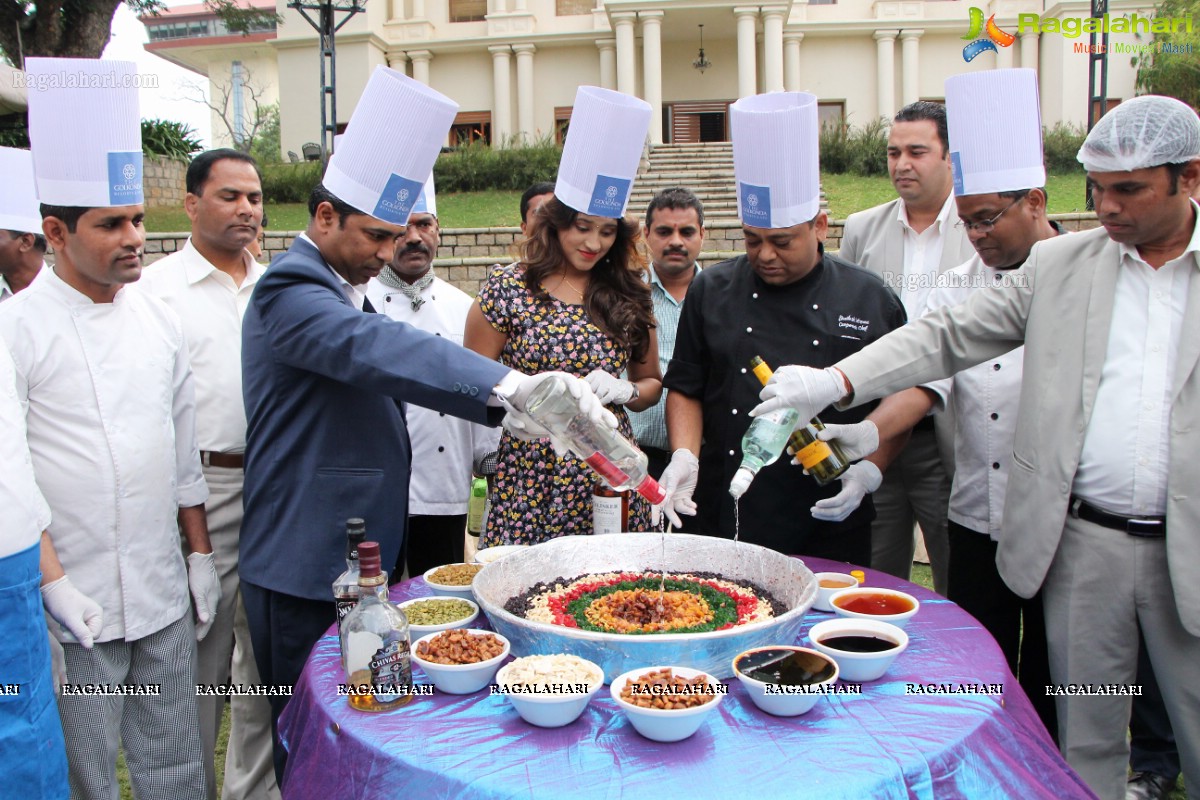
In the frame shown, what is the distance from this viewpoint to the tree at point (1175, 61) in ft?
52.4

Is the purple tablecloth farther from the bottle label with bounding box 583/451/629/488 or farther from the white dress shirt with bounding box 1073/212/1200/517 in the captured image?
the white dress shirt with bounding box 1073/212/1200/517

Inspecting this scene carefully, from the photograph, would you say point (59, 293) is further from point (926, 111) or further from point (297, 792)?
point (926, 111)

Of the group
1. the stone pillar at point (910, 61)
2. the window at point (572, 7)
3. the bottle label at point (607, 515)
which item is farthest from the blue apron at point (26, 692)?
the window at point (572, 7)

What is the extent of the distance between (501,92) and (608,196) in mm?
19268

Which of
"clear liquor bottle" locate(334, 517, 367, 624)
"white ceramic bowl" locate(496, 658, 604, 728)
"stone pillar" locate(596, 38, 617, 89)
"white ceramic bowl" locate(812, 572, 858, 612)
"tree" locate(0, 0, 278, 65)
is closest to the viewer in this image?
"white ceramic bowl" locate(496, 658, 604, 728)

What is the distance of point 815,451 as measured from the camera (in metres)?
2.32

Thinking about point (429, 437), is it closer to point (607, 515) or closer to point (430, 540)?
point (430, 540)

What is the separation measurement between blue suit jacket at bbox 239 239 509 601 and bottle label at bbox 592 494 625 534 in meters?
0.53

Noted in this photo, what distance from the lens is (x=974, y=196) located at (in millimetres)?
2709

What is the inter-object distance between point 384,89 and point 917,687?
72.9 inches

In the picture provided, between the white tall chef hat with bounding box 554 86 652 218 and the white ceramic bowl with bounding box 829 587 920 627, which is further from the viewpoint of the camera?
the white tall chef hat with bounding box 554 86 652 218

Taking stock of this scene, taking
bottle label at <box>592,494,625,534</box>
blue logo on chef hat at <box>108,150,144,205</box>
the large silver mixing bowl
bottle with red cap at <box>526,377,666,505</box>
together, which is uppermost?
blue logo on chef hat at <box>108,150,144,205</box>

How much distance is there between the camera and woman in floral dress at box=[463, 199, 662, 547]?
2.65 m

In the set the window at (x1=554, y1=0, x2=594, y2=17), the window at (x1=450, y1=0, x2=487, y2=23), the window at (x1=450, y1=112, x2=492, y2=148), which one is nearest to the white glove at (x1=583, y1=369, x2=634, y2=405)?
the window at (x1=450, y1=112, x2=492, y2=148)
